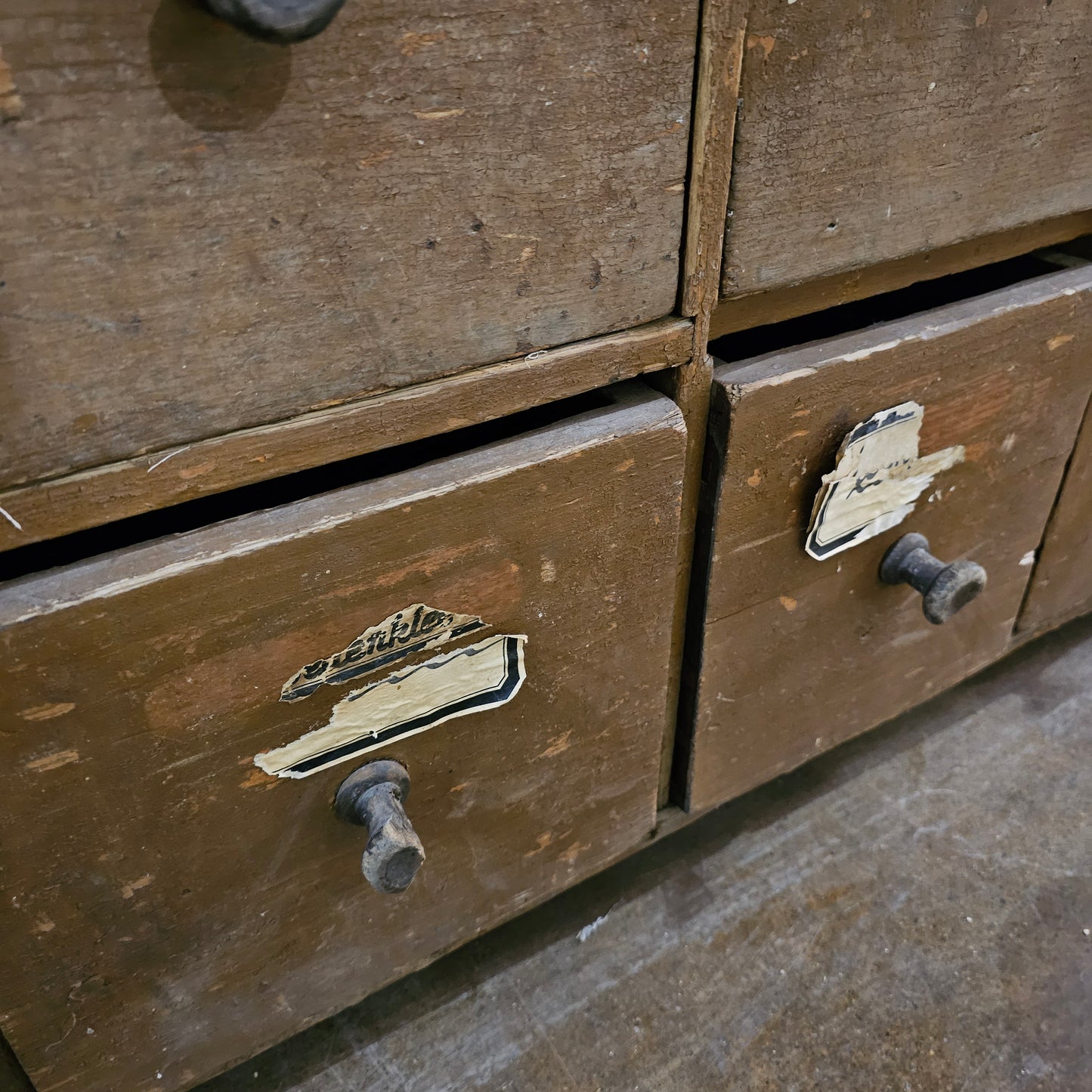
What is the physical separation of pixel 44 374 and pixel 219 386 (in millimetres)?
73

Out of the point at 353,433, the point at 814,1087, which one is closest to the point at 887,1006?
the point at 814,1087

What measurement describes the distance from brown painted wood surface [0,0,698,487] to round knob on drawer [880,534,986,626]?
38 cm

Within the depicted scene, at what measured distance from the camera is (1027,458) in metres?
0.80

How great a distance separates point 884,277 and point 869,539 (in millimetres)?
204

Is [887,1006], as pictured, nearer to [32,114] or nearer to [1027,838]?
[1027,838]

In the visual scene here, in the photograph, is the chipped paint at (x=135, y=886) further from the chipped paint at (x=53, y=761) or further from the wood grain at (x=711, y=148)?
the wood grain at (x=711, y=148)

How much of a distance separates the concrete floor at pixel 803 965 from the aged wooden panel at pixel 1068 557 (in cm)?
16

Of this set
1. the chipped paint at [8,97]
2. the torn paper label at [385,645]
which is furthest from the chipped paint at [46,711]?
the chipped paint at [8,97]

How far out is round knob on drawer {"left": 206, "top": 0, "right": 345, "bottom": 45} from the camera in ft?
1.05

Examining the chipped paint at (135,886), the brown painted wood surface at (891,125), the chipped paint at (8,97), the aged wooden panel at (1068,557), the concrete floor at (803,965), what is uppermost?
the chipped paint at (8,97)

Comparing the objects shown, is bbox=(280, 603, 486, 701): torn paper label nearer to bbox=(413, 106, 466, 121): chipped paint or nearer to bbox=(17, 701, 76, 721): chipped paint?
bbox=(17, 701, 76, 721): chipped paint

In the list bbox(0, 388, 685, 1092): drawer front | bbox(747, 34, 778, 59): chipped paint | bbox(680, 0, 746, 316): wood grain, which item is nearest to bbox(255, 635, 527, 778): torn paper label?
bbox(0, 388, 685, 1092): drawer front

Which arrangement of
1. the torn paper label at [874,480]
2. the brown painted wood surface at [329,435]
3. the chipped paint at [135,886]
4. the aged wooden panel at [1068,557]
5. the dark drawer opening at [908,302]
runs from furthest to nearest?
1. the aged wooden panel at [1068,557]
2. the dark drawer opening at [908,302]
3. the torn paper label at [874,480]
4. the chipped paint at [135,886]
5. the brown painted wood surface at [329,435]

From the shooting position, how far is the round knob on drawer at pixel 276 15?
1.05 feet
